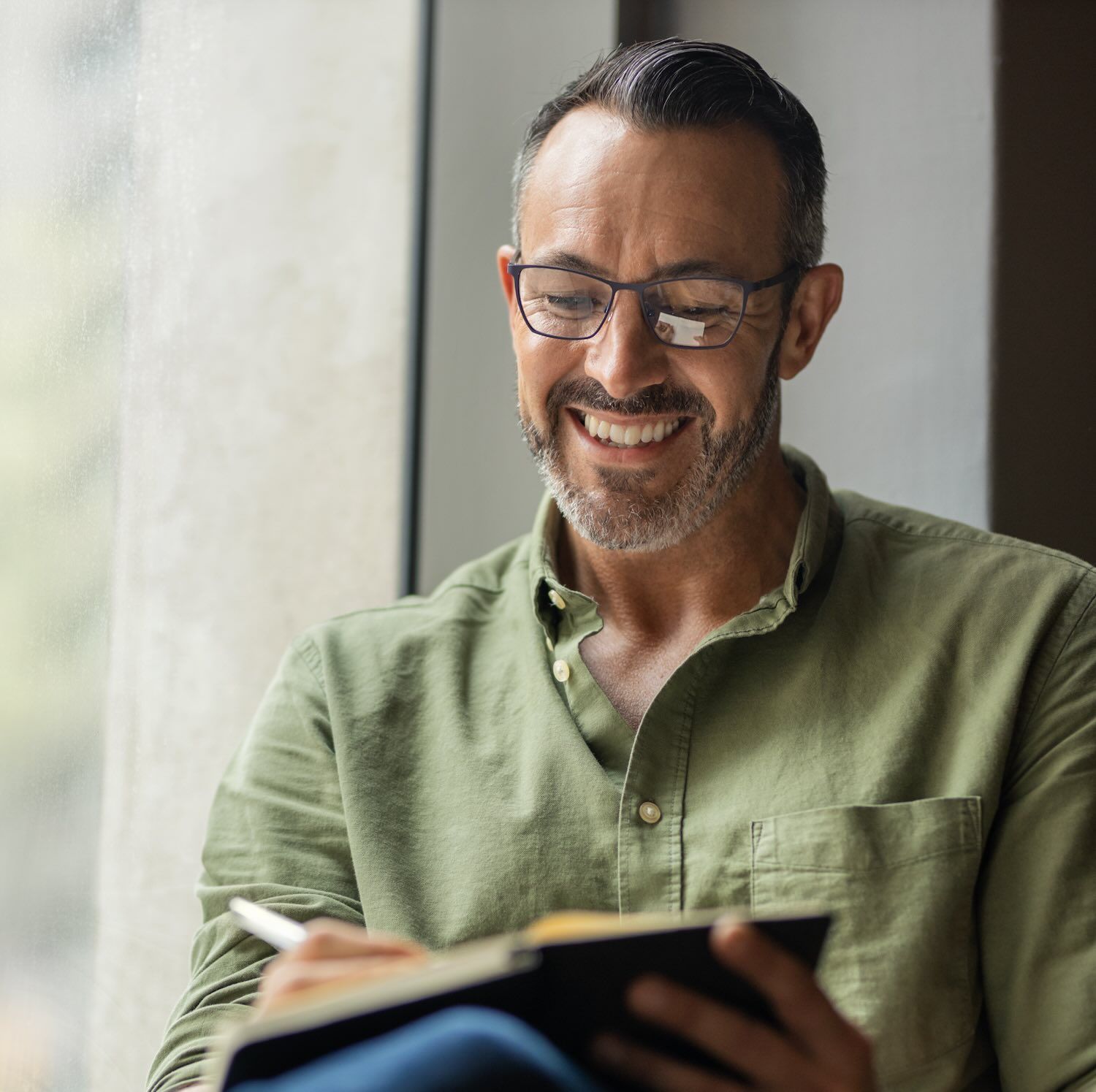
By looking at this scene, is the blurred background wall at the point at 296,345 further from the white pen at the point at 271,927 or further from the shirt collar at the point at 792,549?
the white pen at the point at 271,927

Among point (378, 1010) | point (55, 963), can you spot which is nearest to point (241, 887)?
point (55, 963)

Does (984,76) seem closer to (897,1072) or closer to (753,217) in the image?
(753,217)

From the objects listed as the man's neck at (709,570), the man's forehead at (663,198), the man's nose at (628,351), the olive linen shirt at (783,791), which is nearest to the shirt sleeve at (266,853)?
the olive linen shirt at (783,791)

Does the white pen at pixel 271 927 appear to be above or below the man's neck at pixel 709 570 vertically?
below

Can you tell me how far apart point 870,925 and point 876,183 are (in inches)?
45.2

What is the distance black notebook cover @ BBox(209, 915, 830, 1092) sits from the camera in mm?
778

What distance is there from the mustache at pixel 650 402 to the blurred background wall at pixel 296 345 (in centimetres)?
51

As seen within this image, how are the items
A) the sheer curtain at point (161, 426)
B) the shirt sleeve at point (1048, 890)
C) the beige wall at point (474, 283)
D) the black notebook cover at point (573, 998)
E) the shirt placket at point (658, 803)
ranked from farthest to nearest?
the beige wall at point (474, 283)
the sheer curtain at point (161, 426)
the shirt placket at point (658, 803)
the shirt sleeve at point (1048, 890)
the black notebook cover at point (573, 998)

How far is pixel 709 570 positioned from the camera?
1598mm

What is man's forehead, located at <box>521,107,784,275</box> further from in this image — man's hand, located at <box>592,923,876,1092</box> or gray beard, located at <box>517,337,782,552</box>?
man's hand, located at <box>592,923,876,1092</box>

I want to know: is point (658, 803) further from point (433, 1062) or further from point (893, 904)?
point (433, 1062)

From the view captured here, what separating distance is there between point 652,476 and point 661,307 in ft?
0.68

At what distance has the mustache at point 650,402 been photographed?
1493 mm

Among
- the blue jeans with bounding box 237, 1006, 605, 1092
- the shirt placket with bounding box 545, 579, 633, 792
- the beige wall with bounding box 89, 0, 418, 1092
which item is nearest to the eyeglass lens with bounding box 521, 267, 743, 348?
the shirt placket with bounding box 545, 579, 633, 792
